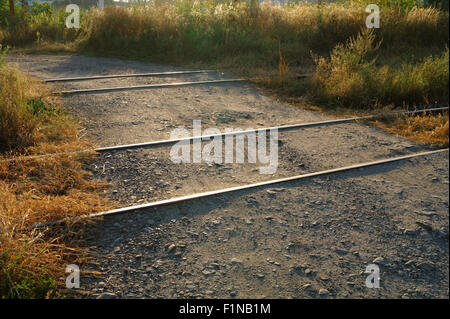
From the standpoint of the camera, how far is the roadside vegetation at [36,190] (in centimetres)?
284

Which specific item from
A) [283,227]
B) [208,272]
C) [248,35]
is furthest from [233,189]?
[248,35]

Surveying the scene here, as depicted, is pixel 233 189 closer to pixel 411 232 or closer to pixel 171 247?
pixel 171 247

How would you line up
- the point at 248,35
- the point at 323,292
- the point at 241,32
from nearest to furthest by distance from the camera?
the point at 323,292, the point at 248,35, the point at 241,32

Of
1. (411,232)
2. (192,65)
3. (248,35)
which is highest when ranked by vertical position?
(248,35)

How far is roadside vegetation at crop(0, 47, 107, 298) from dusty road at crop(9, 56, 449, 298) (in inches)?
10.0

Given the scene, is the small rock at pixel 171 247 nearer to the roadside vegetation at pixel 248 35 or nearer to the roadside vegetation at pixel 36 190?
the roadside vegetation at pixel 36 190

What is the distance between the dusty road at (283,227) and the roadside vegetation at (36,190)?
0.83 feet

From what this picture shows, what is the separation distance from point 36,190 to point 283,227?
8.41 feet

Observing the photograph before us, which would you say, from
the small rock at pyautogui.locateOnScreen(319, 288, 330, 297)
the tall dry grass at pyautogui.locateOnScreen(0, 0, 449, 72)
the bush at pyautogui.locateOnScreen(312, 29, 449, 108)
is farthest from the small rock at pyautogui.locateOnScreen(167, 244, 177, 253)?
the tall dry grass at pyautogui.locateOnScreen(0, 0, 449, 72)

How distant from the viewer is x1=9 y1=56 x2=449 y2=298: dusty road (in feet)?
9.52

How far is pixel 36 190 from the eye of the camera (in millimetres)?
4039

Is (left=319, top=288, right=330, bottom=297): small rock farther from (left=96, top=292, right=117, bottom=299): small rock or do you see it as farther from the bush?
the bush

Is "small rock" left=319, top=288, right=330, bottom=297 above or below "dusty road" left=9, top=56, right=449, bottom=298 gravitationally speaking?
below

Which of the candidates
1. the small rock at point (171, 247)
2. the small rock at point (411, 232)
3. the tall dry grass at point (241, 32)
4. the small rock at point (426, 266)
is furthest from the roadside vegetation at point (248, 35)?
the small rock at point (426, 266)
